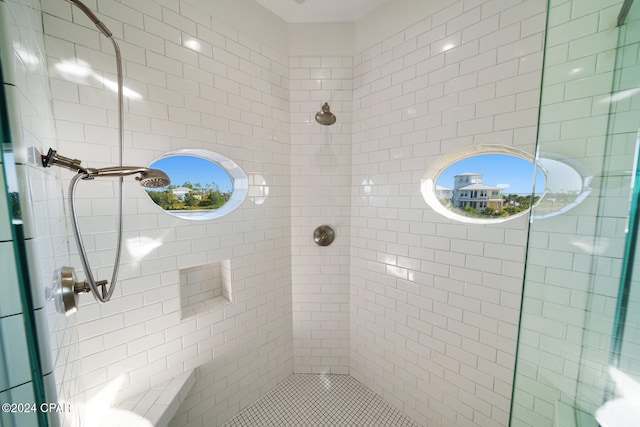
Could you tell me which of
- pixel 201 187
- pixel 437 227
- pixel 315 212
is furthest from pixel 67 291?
pixel 437 227

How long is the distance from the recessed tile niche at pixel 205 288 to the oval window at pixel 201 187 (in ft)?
1.41

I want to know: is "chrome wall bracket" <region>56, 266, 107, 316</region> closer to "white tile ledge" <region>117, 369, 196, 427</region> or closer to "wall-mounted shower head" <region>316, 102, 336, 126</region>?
"white tile ledge" <region>117, 369, 196, 427</region>

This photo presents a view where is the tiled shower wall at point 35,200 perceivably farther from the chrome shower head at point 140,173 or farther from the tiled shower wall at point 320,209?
the tiled shower wall at point 320,209

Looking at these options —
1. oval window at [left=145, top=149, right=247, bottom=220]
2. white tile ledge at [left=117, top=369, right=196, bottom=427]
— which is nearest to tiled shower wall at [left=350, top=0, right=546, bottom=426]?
oval window at [left=145, top=149, right=247, bottom=220]

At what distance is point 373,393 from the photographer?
6.77ft

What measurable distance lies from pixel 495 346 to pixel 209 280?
1993mm

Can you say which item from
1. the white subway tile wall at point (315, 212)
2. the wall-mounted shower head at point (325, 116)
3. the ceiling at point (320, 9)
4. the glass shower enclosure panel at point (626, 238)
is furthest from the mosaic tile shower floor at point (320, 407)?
the ceiling at point (320, 9)

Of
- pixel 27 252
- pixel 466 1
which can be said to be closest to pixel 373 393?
pixel 27 252

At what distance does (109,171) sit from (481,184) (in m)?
2.01

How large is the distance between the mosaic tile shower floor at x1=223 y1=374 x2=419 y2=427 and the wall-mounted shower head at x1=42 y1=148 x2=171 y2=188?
194 centimetres

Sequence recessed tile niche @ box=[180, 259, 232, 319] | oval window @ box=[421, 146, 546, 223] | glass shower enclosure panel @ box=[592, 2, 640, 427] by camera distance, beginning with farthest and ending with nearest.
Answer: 1. recessed tile niche @ box=[180, 259, 232, 319]
2. oval window @ box=[421, 146, 546, 223]
3. glass shower enclosure panel @ box=[592, 2, 640, 427]

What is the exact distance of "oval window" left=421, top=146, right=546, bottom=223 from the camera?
145 centimetres

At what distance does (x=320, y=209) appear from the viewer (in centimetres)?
213

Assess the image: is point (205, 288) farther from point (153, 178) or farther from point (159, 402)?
Result: point (153, 178)
